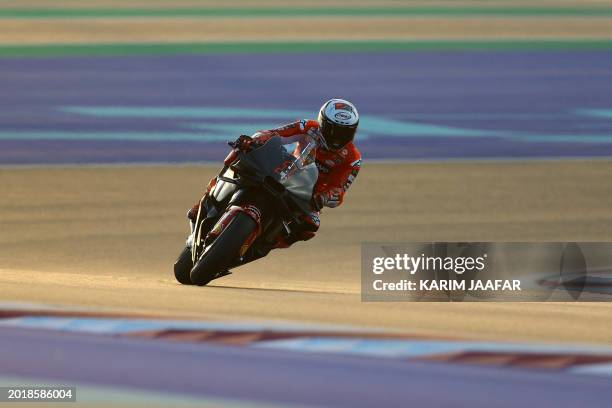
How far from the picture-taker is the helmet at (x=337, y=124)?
Answer: 31.1 ft

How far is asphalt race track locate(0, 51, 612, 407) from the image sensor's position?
18.5 feet

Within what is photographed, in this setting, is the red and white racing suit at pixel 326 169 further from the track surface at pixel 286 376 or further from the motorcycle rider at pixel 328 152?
the track surface at pixel 286 376

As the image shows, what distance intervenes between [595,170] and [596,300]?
7.05 metres

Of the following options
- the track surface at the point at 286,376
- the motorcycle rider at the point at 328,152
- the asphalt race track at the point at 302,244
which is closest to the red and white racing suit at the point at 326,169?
the motorcycle rider at the point at 328,152

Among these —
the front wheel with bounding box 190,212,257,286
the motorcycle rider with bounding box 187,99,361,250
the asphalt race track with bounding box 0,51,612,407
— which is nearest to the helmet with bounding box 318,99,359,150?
the motorcycle rider with bounding box 187,99,361,250

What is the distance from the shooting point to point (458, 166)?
16.3 meters

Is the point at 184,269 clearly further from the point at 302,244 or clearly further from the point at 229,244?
the point at 302,244

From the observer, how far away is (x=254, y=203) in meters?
9.23

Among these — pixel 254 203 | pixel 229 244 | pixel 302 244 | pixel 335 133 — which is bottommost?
pixel 229 244

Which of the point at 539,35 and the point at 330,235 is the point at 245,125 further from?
the point at 539,35

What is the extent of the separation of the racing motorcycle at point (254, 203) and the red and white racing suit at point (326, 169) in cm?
7

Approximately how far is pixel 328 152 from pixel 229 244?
0.99m

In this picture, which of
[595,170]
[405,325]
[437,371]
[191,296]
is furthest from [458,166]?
[437,371]

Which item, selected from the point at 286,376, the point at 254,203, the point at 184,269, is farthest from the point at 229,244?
the point at 286,376
